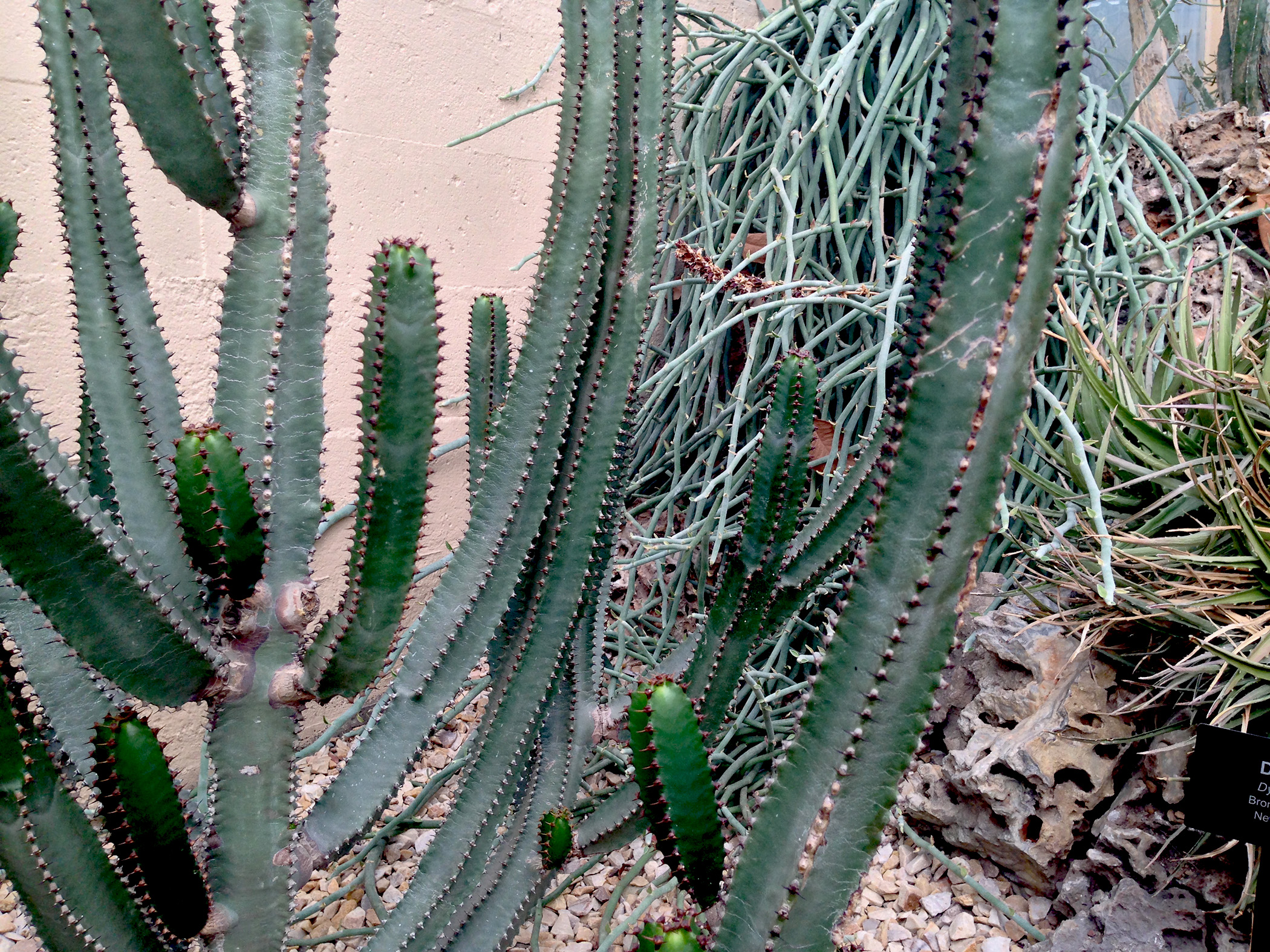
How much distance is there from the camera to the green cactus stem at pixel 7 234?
809mm

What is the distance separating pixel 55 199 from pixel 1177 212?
1.91 metres

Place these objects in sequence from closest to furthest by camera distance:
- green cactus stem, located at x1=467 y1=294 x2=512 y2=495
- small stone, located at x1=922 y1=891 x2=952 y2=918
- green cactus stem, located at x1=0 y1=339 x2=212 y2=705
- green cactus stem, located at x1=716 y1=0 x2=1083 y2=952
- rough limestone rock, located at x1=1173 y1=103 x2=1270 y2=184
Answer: green cactus stem, located at x1=716 y1=0 x2=1083 y2=952, green cactus stem, located at x1=0 y1=339 x2=212 y2=705, green cactus stem, located at x1=467 y1=294 x2=512 y2=495, small stone, located at x1=922 y1=891 x2=952 y2=918, rough limestone rock, located at x1=1173 y1=103 x2=1270 y2=184

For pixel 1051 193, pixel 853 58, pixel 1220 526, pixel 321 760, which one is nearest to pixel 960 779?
pixel 1220 526

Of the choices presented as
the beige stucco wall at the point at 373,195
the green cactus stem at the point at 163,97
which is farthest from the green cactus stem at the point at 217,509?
the beige stucco wall at the point at 373,195

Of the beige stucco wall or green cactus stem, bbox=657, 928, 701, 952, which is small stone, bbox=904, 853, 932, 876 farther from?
the beige stucco wall

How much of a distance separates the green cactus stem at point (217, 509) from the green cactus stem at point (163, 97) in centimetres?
26

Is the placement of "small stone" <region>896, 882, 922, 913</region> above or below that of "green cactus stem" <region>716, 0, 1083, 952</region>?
below

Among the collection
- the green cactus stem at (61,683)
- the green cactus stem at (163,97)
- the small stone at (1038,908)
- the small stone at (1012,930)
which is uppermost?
the green cactus stem at (163,97)

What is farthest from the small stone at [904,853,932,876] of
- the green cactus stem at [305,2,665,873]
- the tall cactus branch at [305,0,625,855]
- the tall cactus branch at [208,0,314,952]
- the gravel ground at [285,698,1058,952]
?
the tall cactus branch at [208,0,314,952]

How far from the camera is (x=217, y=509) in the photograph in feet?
2.24

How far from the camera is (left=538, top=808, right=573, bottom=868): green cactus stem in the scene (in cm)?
86

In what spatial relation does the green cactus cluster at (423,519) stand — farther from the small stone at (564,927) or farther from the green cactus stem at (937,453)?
the small stone at (564,927)

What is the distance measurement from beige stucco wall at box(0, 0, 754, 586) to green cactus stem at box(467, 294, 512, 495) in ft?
1.16

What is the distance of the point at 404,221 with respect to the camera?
1.67 meters
